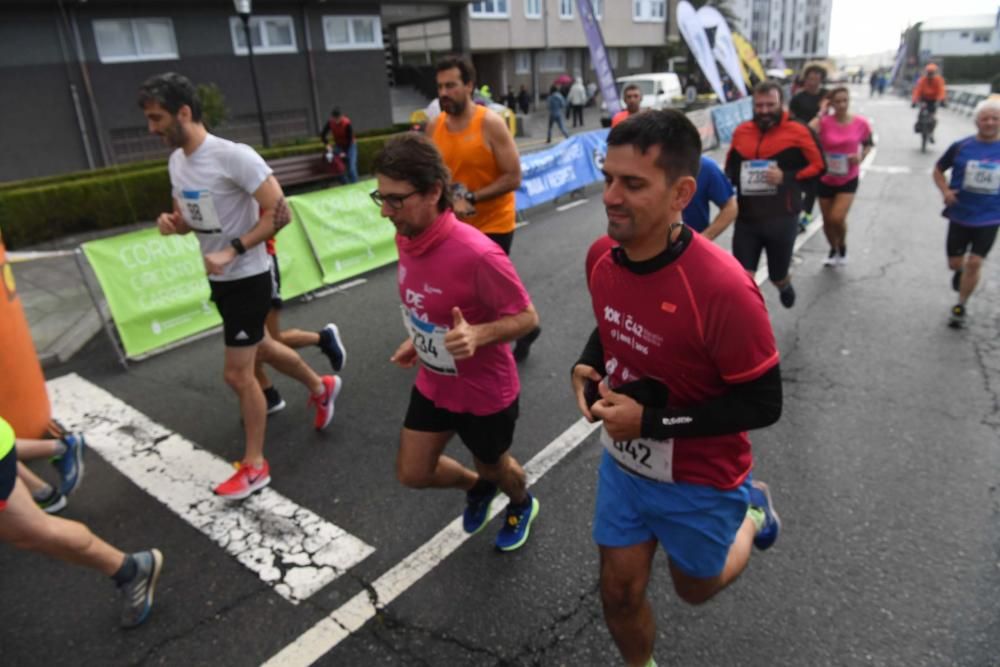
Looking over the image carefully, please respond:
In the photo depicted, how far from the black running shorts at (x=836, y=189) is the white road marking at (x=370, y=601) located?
557 centimetres

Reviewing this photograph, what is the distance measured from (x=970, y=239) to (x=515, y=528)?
5.03 metres

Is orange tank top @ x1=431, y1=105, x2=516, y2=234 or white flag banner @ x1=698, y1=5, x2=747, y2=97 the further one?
white flag banner @ x1=698, y1=5, x2=747, y2=97

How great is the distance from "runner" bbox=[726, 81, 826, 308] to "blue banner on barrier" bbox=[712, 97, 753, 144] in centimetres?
1478

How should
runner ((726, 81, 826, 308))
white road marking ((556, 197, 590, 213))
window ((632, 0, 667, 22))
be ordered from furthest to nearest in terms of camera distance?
window ((632, 0, 667, 22)), white road marking ((556, 197, 590, 213)), runner ((726, 81, 826, 308))

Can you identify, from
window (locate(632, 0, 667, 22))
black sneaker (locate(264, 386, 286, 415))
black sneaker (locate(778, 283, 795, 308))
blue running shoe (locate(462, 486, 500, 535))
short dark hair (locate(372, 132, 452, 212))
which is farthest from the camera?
window (locate(632, 0, 667, 22))

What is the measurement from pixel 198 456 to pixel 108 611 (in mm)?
1410

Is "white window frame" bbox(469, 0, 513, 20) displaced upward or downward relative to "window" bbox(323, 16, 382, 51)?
upward

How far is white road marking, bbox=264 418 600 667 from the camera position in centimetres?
264

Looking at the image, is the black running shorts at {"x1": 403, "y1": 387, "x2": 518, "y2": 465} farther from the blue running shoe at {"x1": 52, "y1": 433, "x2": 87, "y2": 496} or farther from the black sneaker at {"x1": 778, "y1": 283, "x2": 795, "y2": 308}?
the black sneaker at {"x1": 778, "y1": 283, "x2": 795, "y2": 308}

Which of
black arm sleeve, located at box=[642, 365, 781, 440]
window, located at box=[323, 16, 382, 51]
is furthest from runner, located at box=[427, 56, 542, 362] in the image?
window, located at box=[323, 16, 382, 51]

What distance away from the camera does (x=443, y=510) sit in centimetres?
352

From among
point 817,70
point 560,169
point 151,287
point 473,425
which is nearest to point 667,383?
point 473,425

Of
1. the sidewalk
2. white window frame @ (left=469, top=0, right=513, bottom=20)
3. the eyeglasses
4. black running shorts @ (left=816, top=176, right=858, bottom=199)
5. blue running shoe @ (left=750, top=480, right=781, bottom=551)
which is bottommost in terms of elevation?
the sidewalk

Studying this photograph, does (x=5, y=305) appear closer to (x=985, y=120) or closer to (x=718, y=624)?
(x=718, y=624)
